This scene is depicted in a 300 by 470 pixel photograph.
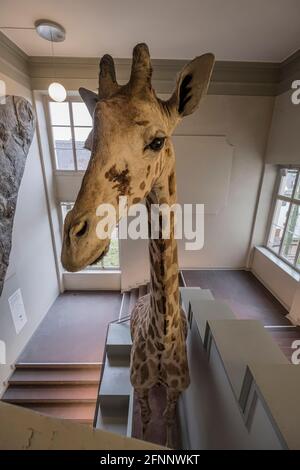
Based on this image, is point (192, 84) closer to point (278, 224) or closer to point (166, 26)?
point (166, 26)

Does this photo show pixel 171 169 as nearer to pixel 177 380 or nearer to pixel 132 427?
pixel 177 380

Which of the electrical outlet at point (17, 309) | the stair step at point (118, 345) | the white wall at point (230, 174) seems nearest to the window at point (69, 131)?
the white wall at point (230, 174)

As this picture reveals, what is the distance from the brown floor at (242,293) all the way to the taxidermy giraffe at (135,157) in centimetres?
226

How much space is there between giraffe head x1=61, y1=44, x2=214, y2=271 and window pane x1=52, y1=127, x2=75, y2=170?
10.4 ft

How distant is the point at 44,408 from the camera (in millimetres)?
2533

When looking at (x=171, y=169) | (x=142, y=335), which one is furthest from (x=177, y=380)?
(x=171, y=169)

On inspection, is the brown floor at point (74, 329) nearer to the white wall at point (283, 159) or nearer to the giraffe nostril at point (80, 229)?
the white wall at point (283, 159)

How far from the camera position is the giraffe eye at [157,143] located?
22.7 inches

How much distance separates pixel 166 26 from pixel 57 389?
164 inches

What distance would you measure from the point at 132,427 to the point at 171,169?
159 centimetres

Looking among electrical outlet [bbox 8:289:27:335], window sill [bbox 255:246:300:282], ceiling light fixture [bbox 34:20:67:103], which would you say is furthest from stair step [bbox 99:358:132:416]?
ceiling light fixture [bbox 34:20:67:103]

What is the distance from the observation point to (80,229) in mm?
463
